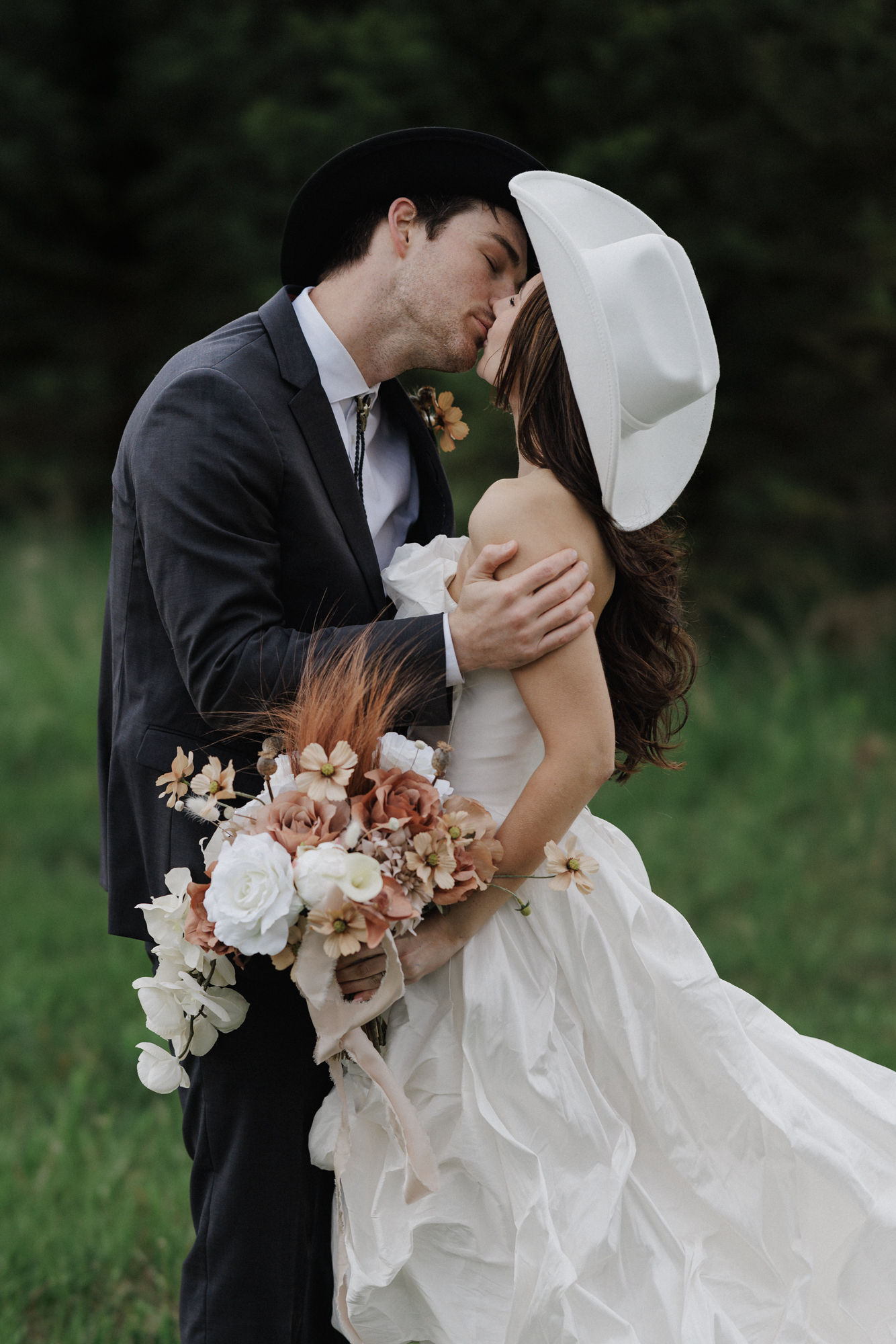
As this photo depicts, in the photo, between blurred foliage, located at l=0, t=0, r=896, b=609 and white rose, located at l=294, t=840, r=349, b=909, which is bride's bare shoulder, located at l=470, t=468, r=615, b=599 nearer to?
white rose, located at l=294, t=840, r=349, b=909

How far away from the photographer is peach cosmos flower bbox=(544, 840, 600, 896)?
2.12 m

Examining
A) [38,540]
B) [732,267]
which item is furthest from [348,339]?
[38,540]

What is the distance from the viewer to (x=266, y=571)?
236 cm

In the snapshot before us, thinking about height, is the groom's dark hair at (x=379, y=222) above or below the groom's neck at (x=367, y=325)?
above

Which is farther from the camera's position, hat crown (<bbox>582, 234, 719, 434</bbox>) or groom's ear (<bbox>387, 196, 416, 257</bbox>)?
groom's ear (<bbox>387, 196, 416, 257</bbox>)

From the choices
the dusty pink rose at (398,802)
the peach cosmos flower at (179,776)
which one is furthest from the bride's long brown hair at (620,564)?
the peach cosmos flower at (179,776)

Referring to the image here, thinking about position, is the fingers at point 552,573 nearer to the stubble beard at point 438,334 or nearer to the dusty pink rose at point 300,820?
the dusty pink rose at point 300,820

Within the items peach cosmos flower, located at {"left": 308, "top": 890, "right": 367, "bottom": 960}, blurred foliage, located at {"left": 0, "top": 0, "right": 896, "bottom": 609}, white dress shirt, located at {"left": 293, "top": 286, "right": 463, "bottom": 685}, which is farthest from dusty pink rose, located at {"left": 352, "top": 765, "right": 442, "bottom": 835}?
blurred foliage, located at {"left": 0, "top": 0, "right": 896, "bottom": 609}

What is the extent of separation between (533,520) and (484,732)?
16.0 inches

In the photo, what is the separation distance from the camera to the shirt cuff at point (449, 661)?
2.24 metres

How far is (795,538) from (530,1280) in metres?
6.70

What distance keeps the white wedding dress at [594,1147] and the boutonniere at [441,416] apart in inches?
17.7

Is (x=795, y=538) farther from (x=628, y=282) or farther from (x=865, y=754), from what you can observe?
(x=628, y=282)

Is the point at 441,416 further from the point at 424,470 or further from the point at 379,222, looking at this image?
the point at 379,222
